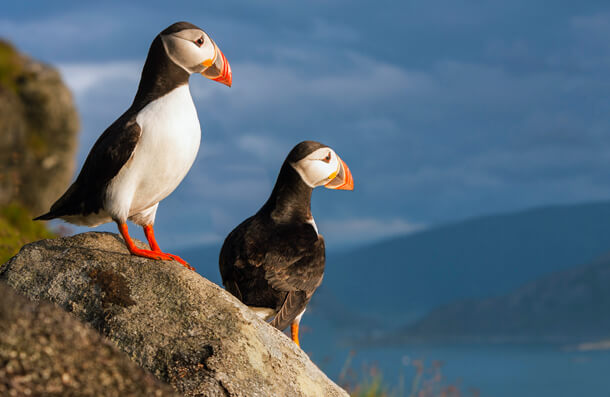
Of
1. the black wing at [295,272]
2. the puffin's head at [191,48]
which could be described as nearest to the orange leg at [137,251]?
the black wing at [295,272]

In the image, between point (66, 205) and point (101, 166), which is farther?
point (66, 205)

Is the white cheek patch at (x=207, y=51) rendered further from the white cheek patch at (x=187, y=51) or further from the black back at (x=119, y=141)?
the black back at (x=119, y=141)

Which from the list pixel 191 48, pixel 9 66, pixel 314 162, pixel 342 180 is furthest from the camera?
pixel 9 66

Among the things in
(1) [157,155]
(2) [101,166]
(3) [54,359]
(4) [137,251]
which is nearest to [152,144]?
(1) [157,155]

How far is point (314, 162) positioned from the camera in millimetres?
6434

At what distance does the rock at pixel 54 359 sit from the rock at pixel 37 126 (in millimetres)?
23239

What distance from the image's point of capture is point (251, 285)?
6.12m

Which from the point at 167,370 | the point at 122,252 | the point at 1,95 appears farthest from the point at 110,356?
the point at 1,95

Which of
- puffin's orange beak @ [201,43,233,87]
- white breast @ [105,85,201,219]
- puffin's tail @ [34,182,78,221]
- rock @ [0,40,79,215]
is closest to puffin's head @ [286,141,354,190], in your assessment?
puffin's orange beak @ [201,43,233,87]

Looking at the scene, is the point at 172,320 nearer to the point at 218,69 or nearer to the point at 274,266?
the point at 274,266

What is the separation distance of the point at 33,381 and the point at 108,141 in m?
3.45

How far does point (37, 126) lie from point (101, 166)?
22.1 metres

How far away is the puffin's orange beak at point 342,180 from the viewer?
6.70m

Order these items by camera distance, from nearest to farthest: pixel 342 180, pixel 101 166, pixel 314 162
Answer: pixel 101 166 → pixel 314 162 → pixel 342 180
